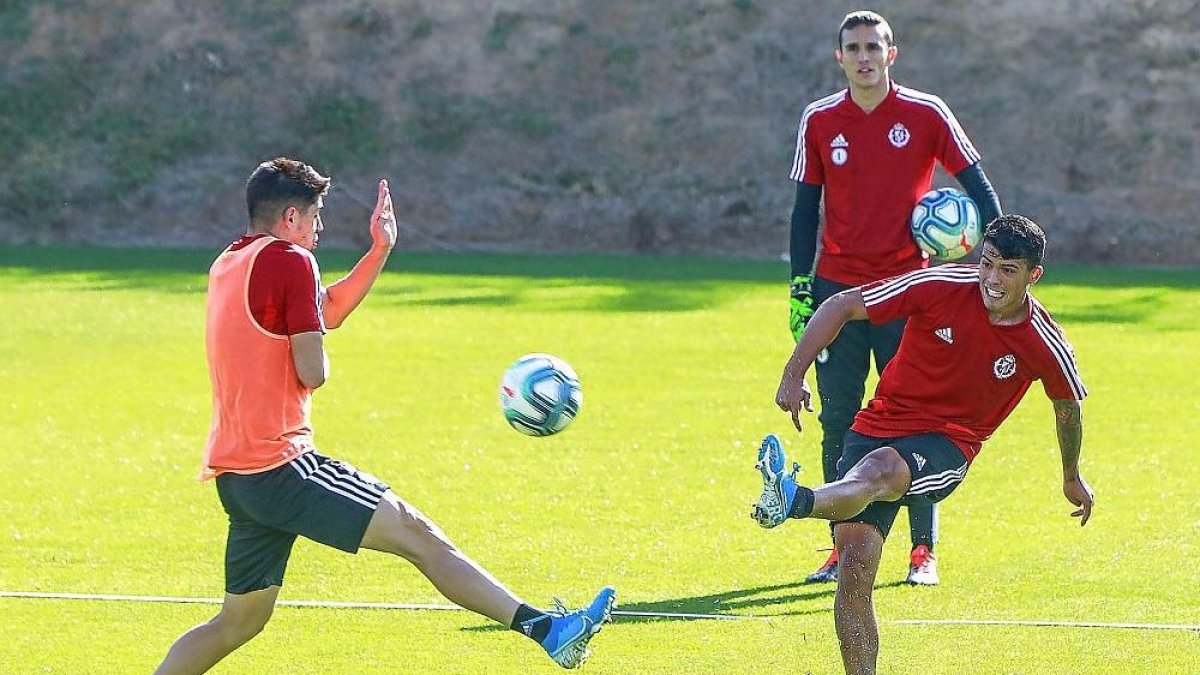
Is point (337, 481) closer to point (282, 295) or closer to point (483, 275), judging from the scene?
point (282, 295)

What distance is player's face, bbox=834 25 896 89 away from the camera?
8.09m

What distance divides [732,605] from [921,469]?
1.73 metres

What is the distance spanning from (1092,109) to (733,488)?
60.9ft

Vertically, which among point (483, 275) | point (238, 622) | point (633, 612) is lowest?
point (483, 275)

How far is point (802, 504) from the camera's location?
5.93 meters

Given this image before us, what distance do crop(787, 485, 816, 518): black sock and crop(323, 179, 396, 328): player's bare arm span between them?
5.66 ft

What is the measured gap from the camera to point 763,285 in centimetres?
2078

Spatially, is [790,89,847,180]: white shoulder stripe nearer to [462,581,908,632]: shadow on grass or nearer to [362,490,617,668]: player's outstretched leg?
[462,581,908,632]: shadow on grass

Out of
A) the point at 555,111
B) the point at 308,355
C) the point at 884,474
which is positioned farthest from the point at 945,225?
the point at 555,111

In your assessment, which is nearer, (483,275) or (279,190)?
(279,190)

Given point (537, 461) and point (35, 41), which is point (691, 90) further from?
point (537, 461)

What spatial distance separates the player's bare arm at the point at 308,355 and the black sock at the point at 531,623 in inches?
40.0

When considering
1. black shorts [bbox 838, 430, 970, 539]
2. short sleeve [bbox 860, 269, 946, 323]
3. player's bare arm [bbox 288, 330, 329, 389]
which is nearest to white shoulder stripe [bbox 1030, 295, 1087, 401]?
short sleeve [bbox 860, 269, 946, 323]

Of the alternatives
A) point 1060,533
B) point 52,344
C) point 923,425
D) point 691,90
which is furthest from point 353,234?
point 923,425
